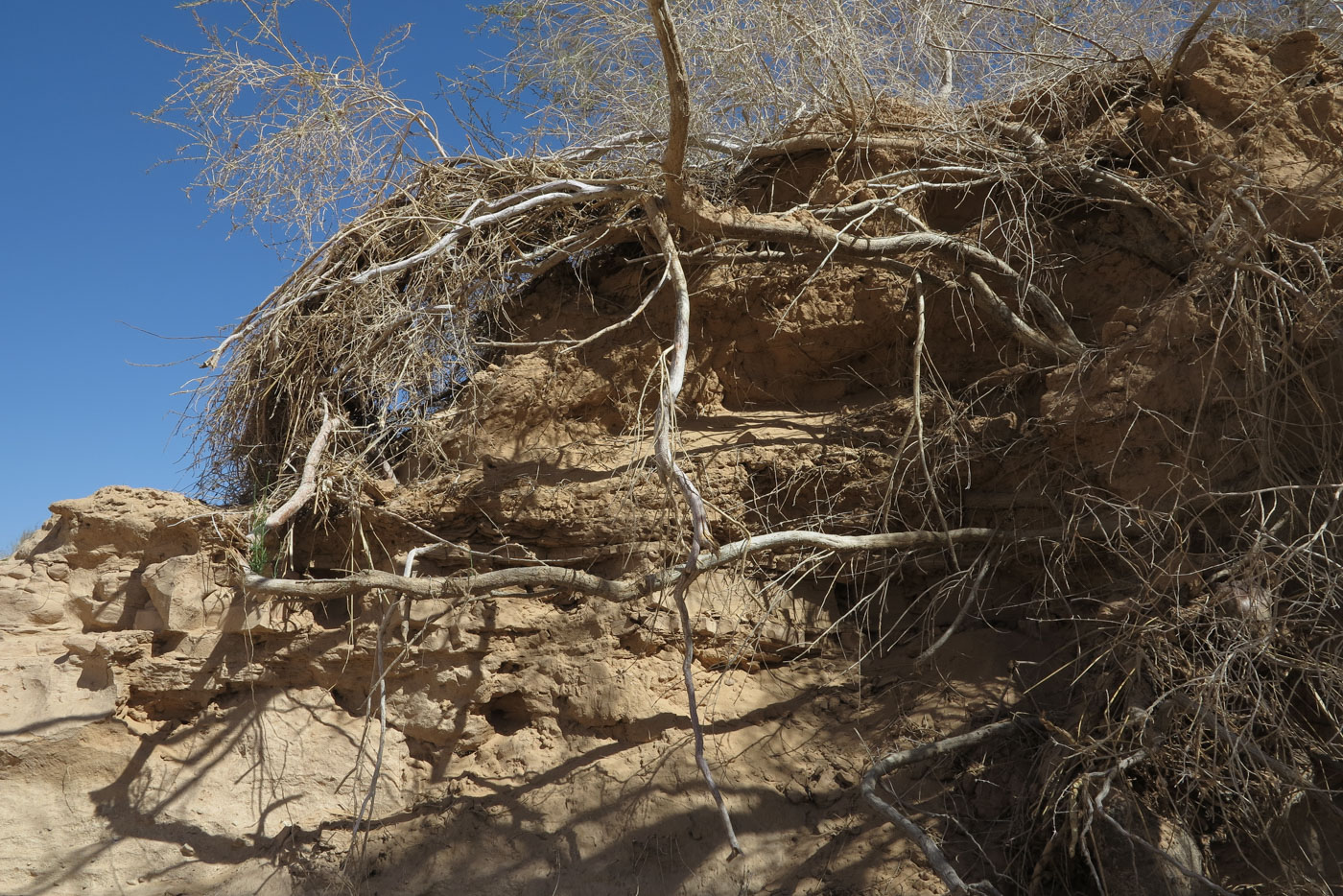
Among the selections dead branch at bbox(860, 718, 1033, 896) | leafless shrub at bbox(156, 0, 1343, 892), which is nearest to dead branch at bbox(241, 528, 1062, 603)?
leafless shrub at bbox(156, 0, 1343, 892)

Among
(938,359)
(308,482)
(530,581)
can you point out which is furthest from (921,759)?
(308,482)

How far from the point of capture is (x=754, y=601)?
4.89 metres

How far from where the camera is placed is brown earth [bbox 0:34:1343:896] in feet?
13.6

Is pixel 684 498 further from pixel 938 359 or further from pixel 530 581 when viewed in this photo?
pixel 938 359

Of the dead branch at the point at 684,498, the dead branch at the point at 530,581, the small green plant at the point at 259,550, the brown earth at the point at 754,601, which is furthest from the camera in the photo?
the small green plant at the point at 259,550

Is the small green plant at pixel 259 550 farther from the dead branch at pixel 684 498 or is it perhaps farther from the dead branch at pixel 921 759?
the dead branch at pixel 921 759

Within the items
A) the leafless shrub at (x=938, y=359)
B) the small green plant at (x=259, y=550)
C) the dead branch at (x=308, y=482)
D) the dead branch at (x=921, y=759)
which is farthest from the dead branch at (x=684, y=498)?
the small green plant at (x=259, y=550)

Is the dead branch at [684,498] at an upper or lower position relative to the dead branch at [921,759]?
upper

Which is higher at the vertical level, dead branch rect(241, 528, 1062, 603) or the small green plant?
the small green plant

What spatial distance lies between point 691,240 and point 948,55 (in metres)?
2.71

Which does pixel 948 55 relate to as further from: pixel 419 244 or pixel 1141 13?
pixel 419 244

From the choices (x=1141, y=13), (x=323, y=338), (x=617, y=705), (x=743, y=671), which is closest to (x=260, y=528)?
(x=323, y=338)

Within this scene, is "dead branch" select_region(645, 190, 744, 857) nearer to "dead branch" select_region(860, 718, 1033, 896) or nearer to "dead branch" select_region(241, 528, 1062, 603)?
"dead branch" select_region(241, 528, 1062, 603)

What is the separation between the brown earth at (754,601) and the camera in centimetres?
416
